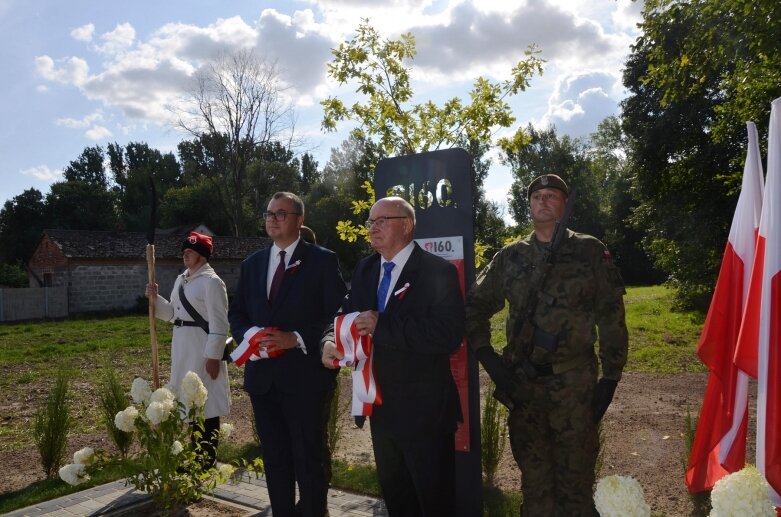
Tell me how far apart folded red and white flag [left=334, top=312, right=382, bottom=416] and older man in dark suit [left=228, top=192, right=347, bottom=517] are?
66cm

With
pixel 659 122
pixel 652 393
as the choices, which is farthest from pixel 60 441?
pixel 659 122

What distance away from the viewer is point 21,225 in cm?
5378

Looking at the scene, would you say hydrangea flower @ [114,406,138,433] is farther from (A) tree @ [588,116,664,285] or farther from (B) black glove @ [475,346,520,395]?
(A) tree @ [588,116,664,285]

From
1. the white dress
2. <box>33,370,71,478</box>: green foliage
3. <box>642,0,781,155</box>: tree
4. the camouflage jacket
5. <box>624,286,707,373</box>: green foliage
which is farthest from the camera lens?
<box>624,286,707,373</box>: green foliage

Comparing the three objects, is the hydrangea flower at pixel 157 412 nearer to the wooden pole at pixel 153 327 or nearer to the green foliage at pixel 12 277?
the wooden pole at pixel 153 327

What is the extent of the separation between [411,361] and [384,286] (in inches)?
19.0

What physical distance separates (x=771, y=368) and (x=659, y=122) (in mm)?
19643

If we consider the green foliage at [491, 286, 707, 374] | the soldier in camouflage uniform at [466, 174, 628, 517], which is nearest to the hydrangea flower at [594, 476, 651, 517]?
the soldier in camouflage uniform at [466, 174, 628, 517]

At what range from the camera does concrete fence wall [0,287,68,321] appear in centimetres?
→ 2898

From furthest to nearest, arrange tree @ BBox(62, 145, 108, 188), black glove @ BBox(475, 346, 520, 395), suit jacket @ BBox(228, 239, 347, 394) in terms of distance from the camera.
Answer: tree @ BBox(62, 145, 108, 188) < suit jacket @ BBox(228, 239, 347, 394) < black glove @ BBox(475, 346, 520, 395)

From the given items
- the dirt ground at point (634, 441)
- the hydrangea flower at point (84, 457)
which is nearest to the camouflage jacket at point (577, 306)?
the dirt ground at point (634, 441)

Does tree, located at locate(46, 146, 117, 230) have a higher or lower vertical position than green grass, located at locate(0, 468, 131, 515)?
higher

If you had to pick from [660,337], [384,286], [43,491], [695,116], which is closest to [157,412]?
[384,286]

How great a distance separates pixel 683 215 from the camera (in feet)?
63.1
